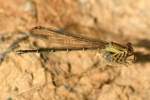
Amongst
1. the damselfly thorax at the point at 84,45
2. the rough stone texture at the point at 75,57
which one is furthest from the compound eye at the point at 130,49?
the rough stone texture at the point at 75,57

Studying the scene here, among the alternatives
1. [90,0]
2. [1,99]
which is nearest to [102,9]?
[90,0]

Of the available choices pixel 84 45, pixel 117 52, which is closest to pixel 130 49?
pixel 117 52

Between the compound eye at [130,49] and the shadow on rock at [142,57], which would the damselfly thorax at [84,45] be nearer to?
the compound eye at [130,49]

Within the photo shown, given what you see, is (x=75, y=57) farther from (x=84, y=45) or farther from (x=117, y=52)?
(x=117, y=52)

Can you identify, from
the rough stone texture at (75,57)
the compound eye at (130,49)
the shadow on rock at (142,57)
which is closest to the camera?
the rough stone texture at (75,57)

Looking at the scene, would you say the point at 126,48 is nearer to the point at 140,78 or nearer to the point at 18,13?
the point at 140,78

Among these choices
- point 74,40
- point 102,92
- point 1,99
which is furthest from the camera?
point 74,40

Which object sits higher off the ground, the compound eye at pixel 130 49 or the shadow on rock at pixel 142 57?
the compound eye at pixel 130 49
